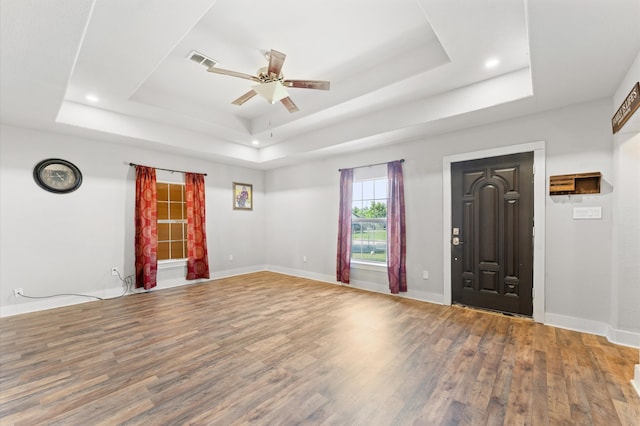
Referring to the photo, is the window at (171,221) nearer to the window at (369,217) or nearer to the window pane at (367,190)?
the window at (369,217)

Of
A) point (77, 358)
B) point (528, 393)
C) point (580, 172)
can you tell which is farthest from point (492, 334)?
point (77, 358)

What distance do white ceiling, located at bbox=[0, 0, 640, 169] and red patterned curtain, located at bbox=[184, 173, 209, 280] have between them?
35.6 inches

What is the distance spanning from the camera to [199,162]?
219 inches

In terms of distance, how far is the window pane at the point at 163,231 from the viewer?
5125mm

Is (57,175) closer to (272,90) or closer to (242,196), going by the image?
(242,196)

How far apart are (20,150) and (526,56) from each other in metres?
6.26

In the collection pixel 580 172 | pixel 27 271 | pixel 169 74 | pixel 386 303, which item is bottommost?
pixel 386 303

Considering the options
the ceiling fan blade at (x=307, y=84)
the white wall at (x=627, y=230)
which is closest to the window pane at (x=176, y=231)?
the ceiling fan blade at (x=307, y=84)

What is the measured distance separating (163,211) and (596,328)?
647 centimetres

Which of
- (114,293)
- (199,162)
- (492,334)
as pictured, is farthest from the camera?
(199,162)

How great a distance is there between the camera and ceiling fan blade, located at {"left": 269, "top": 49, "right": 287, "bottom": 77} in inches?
97.7

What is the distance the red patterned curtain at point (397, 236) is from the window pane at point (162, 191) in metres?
4.15

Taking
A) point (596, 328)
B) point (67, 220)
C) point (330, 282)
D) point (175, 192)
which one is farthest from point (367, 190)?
point (67, 220)

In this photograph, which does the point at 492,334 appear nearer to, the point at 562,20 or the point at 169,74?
the point at 562,20
